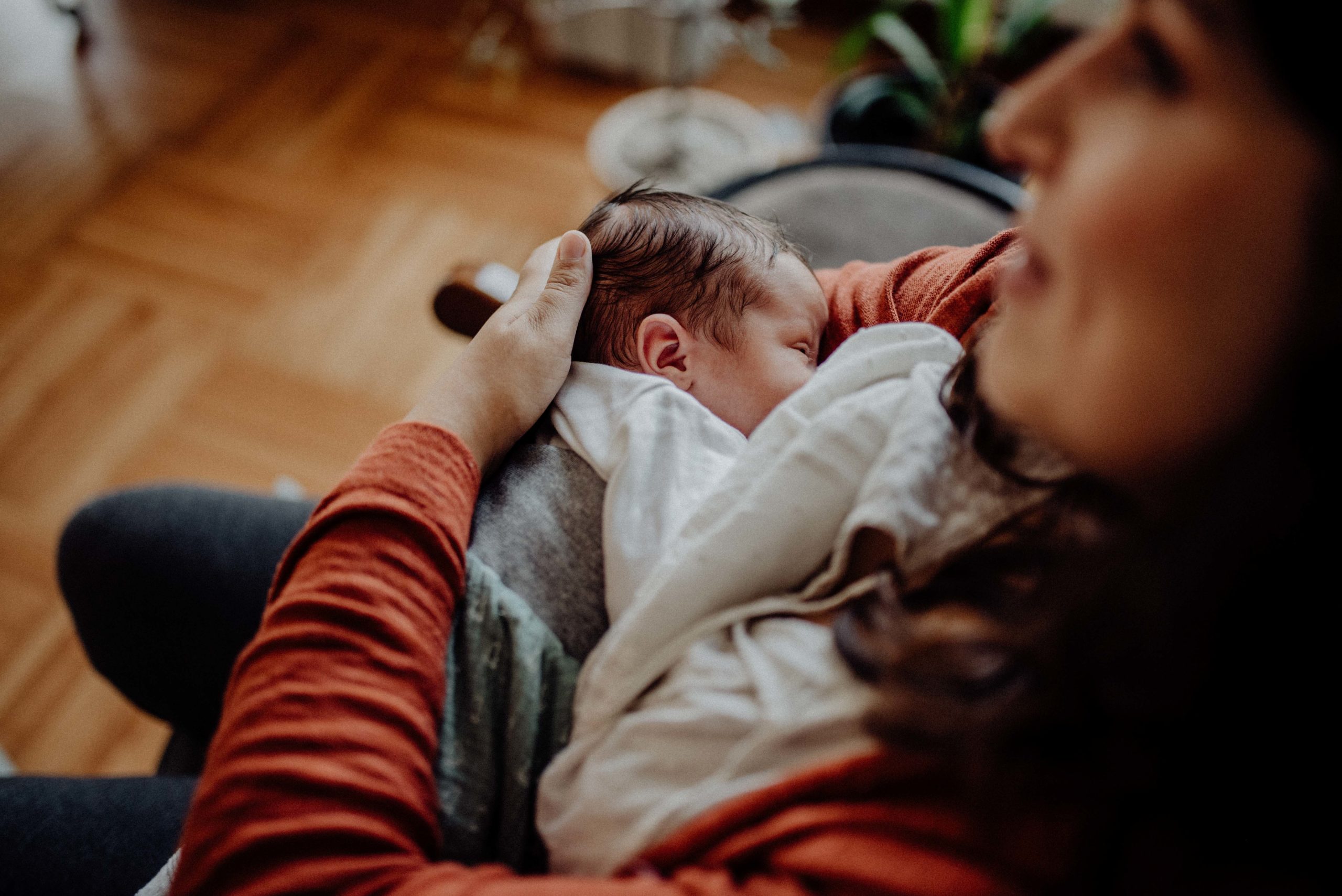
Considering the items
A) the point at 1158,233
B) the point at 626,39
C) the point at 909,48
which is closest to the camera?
the point at 1158,233

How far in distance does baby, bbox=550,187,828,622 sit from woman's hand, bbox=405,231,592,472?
35 mm

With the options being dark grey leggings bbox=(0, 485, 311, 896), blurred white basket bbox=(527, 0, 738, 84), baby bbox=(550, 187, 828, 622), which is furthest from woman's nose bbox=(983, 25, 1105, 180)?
blurred white basket bbox=(527, 0, 738, 84)

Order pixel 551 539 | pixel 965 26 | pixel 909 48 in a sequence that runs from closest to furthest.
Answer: pixel 551 539 < pixel 965 26 < pixel 909 48

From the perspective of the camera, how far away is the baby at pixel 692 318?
0.66 metres

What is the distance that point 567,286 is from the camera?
0.68 m

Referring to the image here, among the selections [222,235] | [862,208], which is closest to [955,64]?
[862,208]

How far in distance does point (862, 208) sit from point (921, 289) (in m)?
0.49

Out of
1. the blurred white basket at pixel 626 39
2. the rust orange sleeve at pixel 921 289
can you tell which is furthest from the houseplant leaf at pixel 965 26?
the rust orange sleeve at pixel 921 289

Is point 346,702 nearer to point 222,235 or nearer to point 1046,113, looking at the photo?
point 1046,113

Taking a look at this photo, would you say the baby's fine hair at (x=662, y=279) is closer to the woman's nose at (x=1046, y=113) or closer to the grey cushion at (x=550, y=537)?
the grey cushion at (x=550, y=537)

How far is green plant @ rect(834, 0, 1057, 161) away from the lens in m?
1.48

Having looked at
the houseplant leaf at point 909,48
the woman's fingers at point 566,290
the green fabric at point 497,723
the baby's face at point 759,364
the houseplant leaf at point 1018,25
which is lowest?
the green fabric at point 497,723

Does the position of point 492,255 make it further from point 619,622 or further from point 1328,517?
point 1328,517

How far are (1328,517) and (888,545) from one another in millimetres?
218
